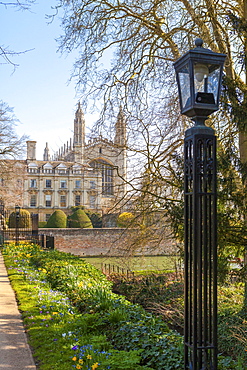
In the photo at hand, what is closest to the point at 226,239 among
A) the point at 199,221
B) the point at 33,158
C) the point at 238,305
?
the point at 238,305

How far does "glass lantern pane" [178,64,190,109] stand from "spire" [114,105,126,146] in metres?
6.92

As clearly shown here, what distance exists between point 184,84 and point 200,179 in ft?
2.33

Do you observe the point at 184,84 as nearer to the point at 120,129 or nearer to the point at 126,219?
the point at 120,129

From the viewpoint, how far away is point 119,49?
33.2 ft

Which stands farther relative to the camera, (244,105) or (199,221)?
(244,105)

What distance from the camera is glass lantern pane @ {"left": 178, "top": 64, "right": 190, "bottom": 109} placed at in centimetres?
307

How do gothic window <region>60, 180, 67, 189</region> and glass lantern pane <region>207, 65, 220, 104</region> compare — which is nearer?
glass lantern pane <region>207, 65, 220, 104</region>

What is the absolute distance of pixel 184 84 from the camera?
123 inches

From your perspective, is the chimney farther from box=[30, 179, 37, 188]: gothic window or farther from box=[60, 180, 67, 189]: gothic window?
box=[60, 180, 67, 189]: gothic window

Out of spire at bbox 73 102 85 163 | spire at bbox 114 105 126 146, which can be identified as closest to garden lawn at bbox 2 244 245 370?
spire at bbox 73 102 85 163

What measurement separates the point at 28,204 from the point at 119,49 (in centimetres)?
4957

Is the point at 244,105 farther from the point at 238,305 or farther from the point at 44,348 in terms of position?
the point at 44,348

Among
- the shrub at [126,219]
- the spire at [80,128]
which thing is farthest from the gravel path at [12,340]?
the spire at [80,128]

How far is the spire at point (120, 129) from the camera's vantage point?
33.3 feet
